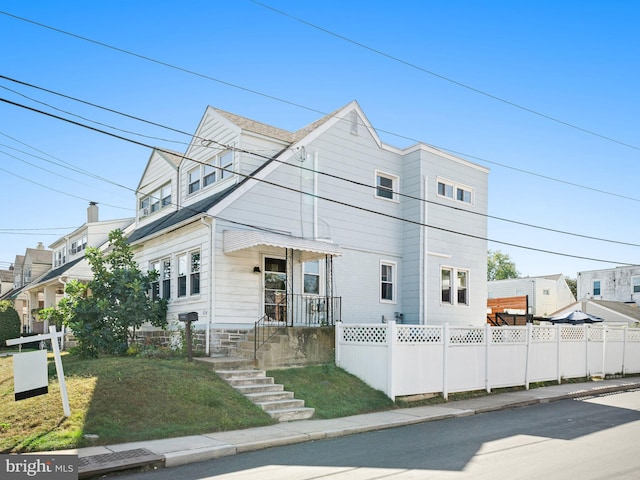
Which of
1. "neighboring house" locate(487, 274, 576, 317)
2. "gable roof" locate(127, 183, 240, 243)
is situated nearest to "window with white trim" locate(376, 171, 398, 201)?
"gable roof" locate(127, 183, 240, 243)

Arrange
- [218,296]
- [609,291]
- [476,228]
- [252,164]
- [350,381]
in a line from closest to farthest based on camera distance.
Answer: [350,381], [218,296], [252,164], [476,228], [609,291]

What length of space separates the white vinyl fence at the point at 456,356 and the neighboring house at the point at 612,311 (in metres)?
21.5

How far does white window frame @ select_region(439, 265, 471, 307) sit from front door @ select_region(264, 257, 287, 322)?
22.7 ft

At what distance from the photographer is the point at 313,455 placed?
8.70 metres

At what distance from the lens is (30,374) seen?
9.57 meters

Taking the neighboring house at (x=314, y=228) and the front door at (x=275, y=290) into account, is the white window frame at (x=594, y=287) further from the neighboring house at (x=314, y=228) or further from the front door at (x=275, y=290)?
the front door at (x=275, y=290)

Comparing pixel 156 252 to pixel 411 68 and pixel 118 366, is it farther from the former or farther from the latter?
pixel 411 68

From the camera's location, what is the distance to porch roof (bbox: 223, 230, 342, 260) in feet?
49.5

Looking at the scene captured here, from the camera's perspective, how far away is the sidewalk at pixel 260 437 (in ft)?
26.9

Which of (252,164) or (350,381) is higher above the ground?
(252,164)

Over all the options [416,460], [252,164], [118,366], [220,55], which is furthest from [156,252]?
[416,460]

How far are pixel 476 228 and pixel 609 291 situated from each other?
31.6 meters

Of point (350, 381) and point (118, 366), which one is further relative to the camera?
point (350, 381)

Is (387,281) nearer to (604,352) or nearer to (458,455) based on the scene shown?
(604,352)
